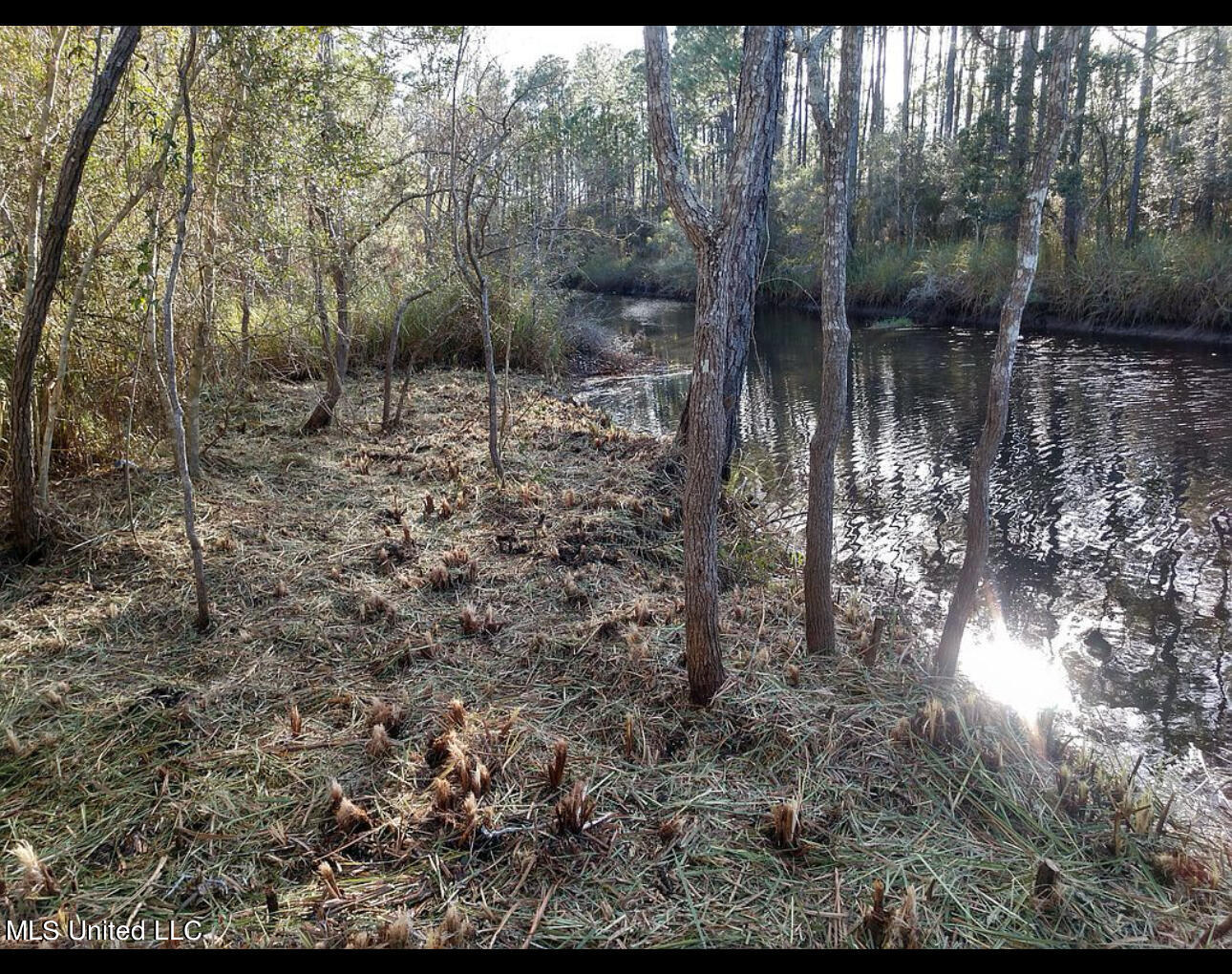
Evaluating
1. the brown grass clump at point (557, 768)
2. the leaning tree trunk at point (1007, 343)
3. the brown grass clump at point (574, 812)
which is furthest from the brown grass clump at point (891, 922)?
the leaning tree trunk at point (1007, 343)

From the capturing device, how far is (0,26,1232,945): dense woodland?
237 cm

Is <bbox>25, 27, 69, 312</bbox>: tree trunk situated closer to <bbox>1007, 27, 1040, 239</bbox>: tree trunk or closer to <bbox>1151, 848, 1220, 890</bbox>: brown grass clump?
<bbox>1151, 848, 1220, 890</bbox>: brown grass clump

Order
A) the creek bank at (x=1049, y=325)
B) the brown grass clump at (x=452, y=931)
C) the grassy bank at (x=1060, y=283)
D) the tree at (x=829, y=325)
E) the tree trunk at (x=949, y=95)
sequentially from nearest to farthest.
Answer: the brown grass clump at (x=452, y=931), the tree at (x=829, y=325), the creek bank at (x=1049, y=325), the grassy bank at (x=1060, y=283), the tree trunk at (x=949, y=95)

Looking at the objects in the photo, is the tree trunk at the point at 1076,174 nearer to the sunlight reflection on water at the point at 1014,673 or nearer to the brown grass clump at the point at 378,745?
the sunlight reflection on water at the point at 1014,673

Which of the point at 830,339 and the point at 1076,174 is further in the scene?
the point at 1076,174

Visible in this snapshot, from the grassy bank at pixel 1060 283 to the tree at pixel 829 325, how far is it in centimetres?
692

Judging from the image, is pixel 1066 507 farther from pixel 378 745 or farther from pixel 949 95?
pixel 949 95

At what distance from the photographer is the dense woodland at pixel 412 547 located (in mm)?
2373

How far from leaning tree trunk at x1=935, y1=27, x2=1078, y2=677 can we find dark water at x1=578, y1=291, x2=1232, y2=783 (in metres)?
0.78

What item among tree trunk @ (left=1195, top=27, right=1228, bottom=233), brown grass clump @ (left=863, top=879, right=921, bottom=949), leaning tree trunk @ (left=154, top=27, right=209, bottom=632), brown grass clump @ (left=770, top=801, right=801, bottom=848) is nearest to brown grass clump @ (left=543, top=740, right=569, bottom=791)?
brown grass clump @ (left=770, top=801, right=801, bottom=848)

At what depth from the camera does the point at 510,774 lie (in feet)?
8.75

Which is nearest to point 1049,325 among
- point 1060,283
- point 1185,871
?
point 1060,283

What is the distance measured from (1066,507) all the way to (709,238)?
5439 millimetres

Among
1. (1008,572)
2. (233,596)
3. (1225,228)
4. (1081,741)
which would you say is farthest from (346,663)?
(1225,228)
